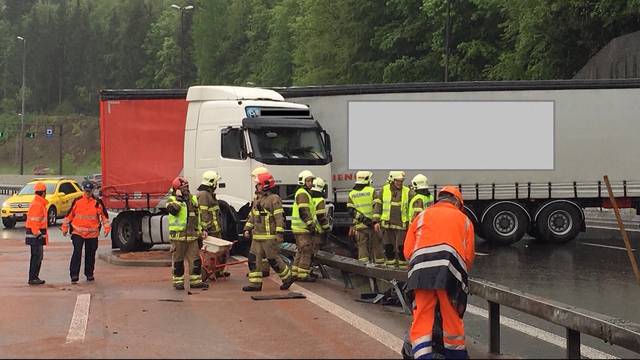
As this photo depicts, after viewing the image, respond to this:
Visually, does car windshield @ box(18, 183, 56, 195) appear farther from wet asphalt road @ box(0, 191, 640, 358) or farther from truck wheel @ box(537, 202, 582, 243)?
truck wheel @ box(537, 202, 582, 243)

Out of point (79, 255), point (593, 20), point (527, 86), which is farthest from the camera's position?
point (593, 20)

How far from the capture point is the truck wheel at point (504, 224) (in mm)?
17281

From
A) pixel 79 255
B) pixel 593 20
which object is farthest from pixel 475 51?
pixel 79 255

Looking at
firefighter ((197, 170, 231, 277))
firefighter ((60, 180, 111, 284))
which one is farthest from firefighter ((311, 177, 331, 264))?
firefighter ((60, 180, 111, 284))

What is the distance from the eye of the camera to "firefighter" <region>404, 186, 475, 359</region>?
5.78 m

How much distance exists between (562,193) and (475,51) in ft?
65.9

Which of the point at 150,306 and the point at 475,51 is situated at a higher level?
the point at 475,51

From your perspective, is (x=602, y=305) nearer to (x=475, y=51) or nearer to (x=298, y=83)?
(x=475, y=51)

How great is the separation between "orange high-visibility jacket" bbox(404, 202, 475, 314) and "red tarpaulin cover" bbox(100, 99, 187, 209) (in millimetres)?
10862

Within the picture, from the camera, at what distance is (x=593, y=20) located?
30.0 m

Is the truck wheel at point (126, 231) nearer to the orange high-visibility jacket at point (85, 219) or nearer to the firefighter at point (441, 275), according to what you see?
the orange high-visibility jacket at point (85, 219)

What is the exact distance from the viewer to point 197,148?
604 inches

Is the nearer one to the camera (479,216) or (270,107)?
(270,107)

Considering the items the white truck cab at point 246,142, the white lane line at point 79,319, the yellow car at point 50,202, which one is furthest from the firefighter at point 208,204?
the yellow car at point 50,202
